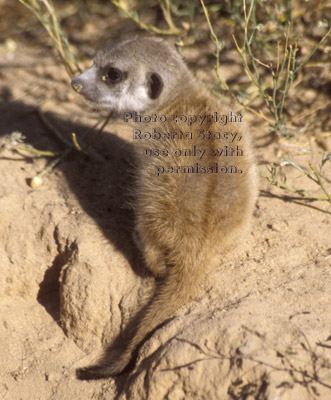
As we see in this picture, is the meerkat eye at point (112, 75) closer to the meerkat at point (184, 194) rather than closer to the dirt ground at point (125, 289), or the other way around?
the meerkat at point (184, 194)

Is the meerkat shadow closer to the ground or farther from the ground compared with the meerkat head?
closer to the ground

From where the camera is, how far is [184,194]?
228cm

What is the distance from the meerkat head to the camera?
9.50ft

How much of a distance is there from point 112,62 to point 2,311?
1.70 metres

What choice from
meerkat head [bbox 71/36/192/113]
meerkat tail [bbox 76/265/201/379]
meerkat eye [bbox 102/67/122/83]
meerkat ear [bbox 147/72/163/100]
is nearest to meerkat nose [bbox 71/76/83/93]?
meerkat head [bbox 71/36/192/113]

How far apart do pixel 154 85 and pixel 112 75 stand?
30 centimetres

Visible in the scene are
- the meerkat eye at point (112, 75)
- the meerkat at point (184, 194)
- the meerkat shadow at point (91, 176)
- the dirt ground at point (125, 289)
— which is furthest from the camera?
the meerkat eye at point (112, 75)

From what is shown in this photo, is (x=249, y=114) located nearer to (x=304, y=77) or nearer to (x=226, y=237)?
(x=304, y=77)

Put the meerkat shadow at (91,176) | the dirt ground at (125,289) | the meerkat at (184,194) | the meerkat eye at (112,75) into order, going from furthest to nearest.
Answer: the meerkat eye at (112,75), the meerkat shadow at (91,176), the meerkat at (184,194), the dirt ground at (125,289)

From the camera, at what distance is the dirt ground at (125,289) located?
1.95 meters

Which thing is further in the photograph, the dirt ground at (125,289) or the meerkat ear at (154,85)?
the meerkat ear at (154,85)

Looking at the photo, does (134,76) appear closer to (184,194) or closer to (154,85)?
(154,85)

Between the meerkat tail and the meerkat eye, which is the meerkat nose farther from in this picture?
the meerkat tail

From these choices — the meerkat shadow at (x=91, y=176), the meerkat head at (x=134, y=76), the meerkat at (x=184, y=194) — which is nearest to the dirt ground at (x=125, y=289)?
the meerkat shadow at (x=91, y=176)
